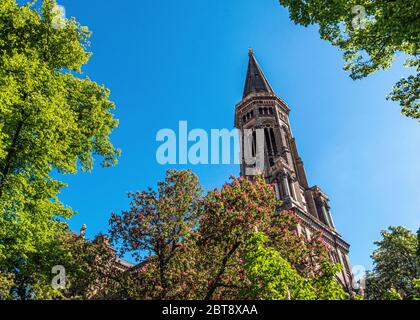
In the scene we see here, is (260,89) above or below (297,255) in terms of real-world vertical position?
above

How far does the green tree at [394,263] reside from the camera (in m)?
31.7

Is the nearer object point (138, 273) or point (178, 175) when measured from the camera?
point (138, 273)

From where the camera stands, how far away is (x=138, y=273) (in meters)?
15.4

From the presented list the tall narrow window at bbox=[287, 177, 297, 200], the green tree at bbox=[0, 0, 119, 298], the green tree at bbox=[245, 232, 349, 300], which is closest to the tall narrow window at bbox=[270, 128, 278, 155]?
the tall narrow window at bbox=[287, 177, 297, 200]

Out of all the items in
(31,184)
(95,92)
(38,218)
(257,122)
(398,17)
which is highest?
(257,122)

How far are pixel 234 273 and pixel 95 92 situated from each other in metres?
11.3

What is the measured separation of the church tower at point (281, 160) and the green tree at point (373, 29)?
2074 cm

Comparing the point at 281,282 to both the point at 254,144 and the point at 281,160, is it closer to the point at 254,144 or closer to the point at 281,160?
the point at 281,160

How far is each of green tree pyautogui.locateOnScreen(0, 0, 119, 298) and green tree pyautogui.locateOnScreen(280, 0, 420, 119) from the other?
33.1 ft
